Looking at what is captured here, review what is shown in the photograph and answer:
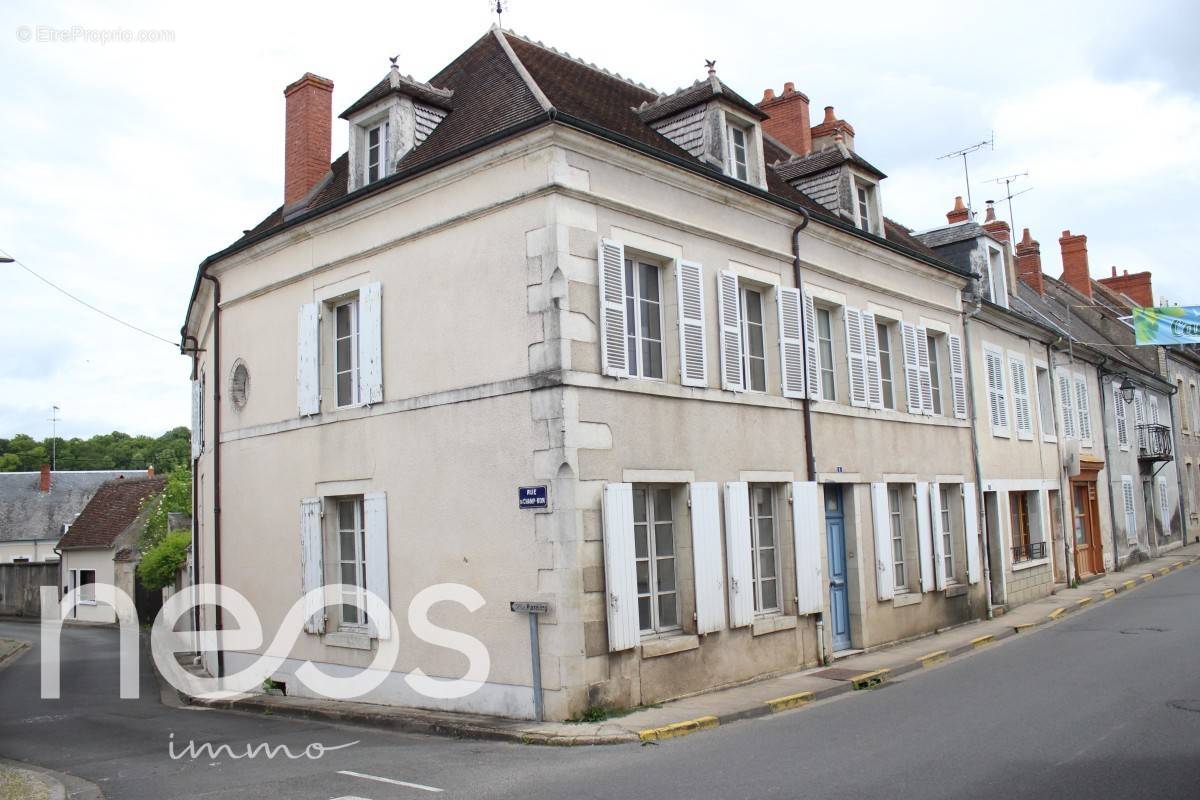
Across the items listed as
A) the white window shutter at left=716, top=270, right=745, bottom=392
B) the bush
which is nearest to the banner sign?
the white window shutter at left=716, top=270, right=745, bottom=392

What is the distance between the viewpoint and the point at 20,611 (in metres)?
36.4

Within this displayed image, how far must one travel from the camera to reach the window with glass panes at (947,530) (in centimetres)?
1539

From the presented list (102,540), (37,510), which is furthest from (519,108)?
(37,510)

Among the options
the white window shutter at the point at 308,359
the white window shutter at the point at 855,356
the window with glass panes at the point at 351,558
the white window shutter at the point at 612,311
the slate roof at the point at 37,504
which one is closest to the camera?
the white window shutter at the point at 612,311

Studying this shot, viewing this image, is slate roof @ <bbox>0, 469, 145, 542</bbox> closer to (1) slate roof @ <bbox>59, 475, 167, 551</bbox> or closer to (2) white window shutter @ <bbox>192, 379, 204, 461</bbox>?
(1) slate roof @ <bbox>59, 475, 167, 551</bbox>

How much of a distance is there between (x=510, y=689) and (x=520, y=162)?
204 inches

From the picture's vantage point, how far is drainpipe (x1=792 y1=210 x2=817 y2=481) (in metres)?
12.2

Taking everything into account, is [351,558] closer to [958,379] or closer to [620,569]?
[620,569]

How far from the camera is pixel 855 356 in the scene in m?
13.5

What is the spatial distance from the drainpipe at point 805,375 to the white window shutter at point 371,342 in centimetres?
527

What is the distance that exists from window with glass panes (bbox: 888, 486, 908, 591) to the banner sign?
8.43 meters

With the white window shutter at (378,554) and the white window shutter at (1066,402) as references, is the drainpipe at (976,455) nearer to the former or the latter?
the white window shutter at (1066,402)

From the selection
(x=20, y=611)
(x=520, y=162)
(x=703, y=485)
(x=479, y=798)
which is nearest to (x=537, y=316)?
(x=520, y=162)

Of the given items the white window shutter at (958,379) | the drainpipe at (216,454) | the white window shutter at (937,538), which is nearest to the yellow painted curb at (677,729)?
the white window shutter at (937,538)
